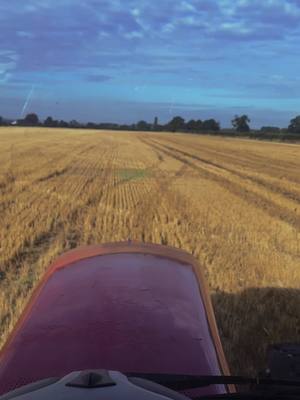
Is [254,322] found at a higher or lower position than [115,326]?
lower

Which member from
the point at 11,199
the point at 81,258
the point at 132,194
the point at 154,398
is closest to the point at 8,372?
the point at 154,398

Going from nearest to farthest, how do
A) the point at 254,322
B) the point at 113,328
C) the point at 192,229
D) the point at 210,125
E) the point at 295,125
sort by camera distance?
the point at 113,328 < the point at 254,322 < the point at 192,229 < the point at 295,125 < the point at 210,125

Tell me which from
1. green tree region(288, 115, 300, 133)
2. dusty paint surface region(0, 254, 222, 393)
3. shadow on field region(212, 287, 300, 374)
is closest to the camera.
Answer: dusty paint surface region(0, 254, 222, 393)

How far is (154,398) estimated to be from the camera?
4.87 feet

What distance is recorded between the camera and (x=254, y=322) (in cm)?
584

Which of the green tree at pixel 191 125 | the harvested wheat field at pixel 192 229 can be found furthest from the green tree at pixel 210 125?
the harvested wheat field at pixel 192 229

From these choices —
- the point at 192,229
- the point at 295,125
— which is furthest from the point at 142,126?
the point at 192,229

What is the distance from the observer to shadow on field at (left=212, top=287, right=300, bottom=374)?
16.6 feet

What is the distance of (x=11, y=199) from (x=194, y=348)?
1222 centimetres

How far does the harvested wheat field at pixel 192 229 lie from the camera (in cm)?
598

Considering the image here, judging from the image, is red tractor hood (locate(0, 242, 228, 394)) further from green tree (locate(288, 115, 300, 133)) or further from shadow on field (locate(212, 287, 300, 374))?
green tree (locate(288, 115, 300, 133))

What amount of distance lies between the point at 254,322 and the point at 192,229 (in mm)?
Result: 5041

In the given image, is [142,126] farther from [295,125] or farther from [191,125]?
[295,125]

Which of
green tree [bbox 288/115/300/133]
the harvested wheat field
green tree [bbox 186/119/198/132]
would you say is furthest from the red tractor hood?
green tree [bbox 186/119/198/132]
